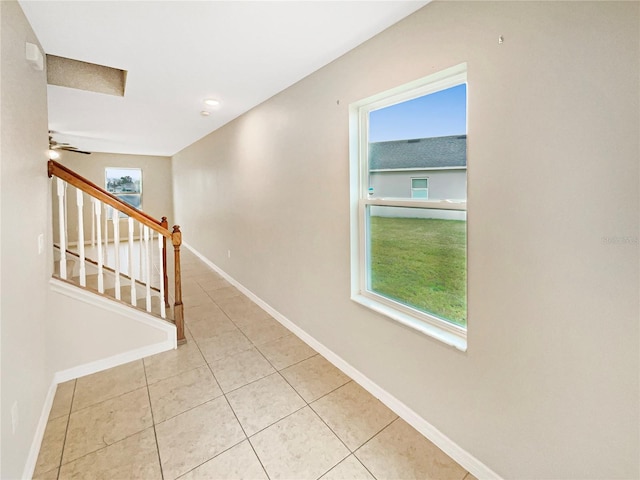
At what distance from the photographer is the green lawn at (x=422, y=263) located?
1.68 metres

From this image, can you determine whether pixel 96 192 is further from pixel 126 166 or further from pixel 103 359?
pixel 126 166

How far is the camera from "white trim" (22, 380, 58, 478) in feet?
4.84

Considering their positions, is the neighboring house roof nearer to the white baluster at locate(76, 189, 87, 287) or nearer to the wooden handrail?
the wooden handrail

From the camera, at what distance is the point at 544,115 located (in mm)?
1200

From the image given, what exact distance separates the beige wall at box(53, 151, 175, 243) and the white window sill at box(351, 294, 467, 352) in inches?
314

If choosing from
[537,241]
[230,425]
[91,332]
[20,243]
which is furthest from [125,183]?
[537,241]

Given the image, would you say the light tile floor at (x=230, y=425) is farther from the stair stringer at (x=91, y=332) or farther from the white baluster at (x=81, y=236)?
the white baluster at (x=81, y=236)

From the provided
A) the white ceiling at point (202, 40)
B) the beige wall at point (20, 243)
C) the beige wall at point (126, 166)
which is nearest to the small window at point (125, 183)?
the beige wall at point (126, 166)

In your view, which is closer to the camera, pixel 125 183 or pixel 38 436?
pixel 38 436

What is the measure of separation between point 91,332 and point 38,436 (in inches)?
32.6

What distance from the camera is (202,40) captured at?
1997 mm

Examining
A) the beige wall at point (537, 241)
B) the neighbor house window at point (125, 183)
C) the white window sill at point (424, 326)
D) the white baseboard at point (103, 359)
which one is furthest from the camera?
the neighbor house window at point (125, 183)

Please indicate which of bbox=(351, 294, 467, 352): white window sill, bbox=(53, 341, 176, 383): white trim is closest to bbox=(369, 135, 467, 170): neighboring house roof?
bbox=(351, 294, 467, 352): white window sill

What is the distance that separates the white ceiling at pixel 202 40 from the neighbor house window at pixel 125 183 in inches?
202
